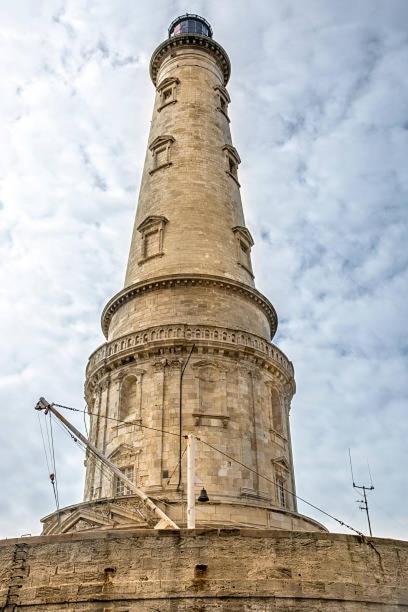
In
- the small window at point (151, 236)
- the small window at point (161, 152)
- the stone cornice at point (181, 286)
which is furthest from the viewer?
the small window at point (161, 152)

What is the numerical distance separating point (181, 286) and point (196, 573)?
15628 millimetres

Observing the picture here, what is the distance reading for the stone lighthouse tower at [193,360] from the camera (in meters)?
26.5

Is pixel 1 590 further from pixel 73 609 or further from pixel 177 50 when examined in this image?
pixel 177 50

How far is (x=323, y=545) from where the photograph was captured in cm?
1823

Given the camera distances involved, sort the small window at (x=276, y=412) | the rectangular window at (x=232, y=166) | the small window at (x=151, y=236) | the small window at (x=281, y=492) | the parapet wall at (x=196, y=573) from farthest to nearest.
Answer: the rectangular window at (x=232, y=166)
the small window at (x=151, y=236)
the small window at (x=276, y=412)
the small window at (x=281, y=492)
the parapet wall at (x=196, y=573)

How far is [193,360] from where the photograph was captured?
2878cm

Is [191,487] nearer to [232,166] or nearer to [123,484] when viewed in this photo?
[123,484]

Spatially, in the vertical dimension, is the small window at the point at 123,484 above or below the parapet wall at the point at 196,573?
above

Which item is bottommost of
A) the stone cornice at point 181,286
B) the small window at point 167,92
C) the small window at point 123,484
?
the small window at point 123,484

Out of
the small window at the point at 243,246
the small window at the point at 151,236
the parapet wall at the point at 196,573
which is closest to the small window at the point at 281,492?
the parapet wall at the point at 196,573

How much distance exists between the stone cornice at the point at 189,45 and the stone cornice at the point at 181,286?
708 inches

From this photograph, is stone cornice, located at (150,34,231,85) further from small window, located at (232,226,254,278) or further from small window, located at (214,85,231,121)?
small window, located at (232,226,254,278)

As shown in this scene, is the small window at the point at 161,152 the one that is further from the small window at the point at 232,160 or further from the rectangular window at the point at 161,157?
the small window at the point at 232,160

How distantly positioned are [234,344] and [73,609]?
1426 centimetres
